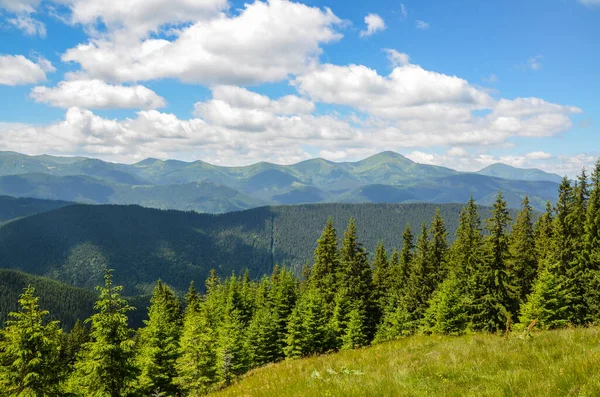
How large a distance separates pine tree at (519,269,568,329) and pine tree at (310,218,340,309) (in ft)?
69.7

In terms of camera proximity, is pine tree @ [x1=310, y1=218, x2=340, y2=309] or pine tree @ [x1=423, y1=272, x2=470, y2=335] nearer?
pine tree @ [x1=423, y1=272, x2=470, y2=335]

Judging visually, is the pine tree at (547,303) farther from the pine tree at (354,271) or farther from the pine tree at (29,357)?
the pine tree at (29,357)

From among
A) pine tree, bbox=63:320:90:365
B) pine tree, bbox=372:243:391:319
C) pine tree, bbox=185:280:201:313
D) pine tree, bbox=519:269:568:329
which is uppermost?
pine tree, bbox=519:269:568:329

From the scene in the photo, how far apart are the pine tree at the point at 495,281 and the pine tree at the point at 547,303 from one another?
2.08m

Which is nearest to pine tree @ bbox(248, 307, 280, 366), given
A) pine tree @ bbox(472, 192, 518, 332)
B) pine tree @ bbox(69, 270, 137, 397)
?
pine tree @ bbox(69, 270, 137, 397)

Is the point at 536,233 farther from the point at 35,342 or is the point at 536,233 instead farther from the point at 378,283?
the point at 35,342

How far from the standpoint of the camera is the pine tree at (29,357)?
2119cm

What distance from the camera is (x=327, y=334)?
40.4 m

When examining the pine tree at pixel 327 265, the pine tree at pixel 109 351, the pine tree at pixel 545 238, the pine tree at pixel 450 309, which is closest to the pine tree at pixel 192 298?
the pine tree at pixel 327 265

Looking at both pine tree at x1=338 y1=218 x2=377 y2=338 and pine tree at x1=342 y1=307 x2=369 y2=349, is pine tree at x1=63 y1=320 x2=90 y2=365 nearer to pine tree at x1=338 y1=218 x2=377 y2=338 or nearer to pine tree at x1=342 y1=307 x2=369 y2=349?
pine tree at x1=338 y1=218 x2=377 y2=338

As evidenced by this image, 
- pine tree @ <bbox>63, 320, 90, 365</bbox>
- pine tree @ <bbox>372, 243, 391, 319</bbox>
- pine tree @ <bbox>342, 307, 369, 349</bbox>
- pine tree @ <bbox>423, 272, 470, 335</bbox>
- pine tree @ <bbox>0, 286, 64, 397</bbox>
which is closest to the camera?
pine tree @ <bbox>0, 286, 64, 397</bbox>

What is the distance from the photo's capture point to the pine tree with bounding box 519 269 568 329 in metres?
30.9

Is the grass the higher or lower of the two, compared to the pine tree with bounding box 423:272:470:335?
higher

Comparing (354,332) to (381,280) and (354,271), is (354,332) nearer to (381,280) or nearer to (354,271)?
(354,271)
